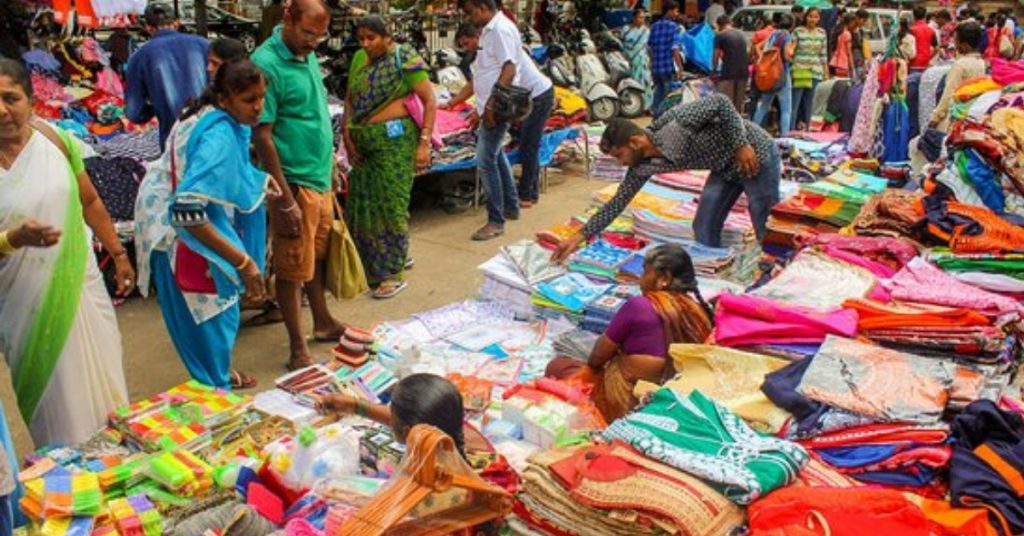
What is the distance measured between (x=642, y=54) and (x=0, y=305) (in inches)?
407

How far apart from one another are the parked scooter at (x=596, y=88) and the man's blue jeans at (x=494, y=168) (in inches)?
180

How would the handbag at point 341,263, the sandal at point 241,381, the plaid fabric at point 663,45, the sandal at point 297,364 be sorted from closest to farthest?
the sandal at point 241,381
the sandal at point 297,364
the handbag at point 341,263
the plaid fabric at point 663,45

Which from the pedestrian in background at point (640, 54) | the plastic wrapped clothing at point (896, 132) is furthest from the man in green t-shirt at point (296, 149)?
the pedestrian in background at point (640, 54)

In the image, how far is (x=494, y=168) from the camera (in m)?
6.68

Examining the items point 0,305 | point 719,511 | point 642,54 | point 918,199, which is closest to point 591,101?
point 642,54

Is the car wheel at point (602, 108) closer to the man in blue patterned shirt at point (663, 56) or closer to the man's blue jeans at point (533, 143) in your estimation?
the man in blue patterned shirt at point (663, 56)

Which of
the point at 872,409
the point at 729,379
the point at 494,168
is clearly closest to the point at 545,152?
the point at 494,168

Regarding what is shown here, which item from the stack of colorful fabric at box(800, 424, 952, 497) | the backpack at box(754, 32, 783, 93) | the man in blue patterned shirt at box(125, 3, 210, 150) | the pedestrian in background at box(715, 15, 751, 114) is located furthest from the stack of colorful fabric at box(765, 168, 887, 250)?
the pedestrian in background at box(715, 15, 751, 114)

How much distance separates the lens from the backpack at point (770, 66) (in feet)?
32.6

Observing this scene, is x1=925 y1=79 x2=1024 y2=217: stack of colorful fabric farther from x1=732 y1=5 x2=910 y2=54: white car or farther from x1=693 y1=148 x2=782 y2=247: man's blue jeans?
x1=732 y1=5 x2=910 y2=54: white car

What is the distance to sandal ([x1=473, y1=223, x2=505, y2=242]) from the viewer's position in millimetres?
6742

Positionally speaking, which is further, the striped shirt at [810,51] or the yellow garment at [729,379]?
the striped shirt at [810,51]

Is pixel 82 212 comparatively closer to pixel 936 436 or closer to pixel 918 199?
pixel 936 436

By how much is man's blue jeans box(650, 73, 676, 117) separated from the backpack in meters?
1.26
